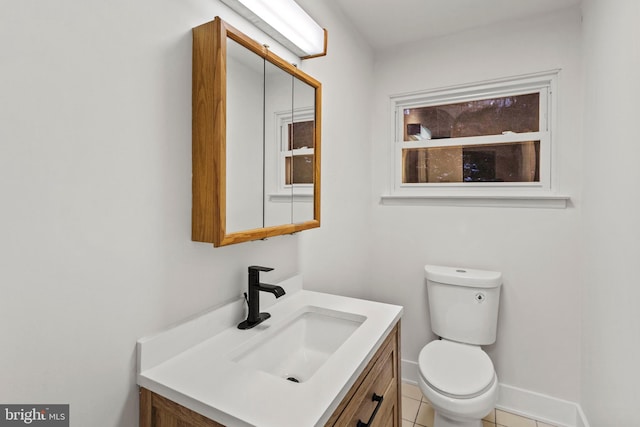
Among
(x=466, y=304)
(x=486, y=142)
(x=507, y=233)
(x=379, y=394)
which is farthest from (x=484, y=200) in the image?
(x=379, y=394)

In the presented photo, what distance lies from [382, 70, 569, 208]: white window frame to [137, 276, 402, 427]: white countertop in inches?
49.0

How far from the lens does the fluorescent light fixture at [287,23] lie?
1.16 metres

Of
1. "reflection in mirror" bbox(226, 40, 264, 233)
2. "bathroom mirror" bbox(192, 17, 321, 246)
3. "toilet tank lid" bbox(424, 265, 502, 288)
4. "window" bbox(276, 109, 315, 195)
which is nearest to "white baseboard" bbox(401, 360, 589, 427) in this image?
"toilet tank lid" bbox(424, 265, 502, 288)

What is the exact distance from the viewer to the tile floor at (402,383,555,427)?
192cm

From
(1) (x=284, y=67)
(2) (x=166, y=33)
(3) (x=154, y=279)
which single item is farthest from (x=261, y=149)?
(3) (x=154, y=279)

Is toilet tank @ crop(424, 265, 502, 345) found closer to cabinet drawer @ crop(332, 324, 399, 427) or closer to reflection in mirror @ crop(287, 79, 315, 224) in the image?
cabinet drawer @ crop(332, 324, 399, 427)

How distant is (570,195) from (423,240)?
2.82 feet

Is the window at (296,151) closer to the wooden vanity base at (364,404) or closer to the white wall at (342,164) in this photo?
the white wall at (342,164)

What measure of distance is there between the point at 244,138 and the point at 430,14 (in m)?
1.51

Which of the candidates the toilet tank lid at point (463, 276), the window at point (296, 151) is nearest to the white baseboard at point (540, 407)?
the toilet tank lid at point (463, 276)

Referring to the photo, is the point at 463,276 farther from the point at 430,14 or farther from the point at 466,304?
the point at 430,14

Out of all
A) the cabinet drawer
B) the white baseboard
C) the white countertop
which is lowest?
the white baseboard

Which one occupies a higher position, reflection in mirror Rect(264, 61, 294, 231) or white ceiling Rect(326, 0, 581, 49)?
white ceiling Rect(326, 0, 581, 49)

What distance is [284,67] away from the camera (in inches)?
50.7
